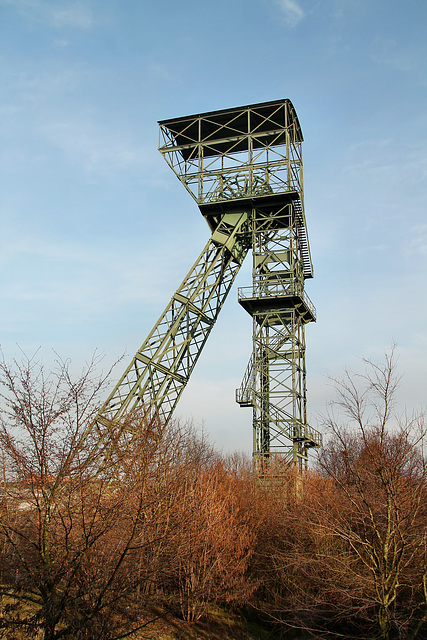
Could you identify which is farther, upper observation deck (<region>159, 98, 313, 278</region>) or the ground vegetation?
upper observation deck (<region>159, 98, 313, 278</region>)

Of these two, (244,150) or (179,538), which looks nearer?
(179,538)

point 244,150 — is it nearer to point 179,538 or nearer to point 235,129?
point 235,129

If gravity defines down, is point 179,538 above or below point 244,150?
below

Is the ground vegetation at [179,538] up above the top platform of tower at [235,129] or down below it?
below

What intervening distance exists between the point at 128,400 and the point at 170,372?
2.33 metres

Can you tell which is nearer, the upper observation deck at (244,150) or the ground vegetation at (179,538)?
the ground vegetation at (179,538)

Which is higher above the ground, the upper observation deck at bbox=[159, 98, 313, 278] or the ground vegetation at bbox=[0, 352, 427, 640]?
the upper observation deck at bbox=[159, 98, 313, 278]

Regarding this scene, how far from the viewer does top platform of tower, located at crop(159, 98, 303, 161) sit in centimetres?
2973

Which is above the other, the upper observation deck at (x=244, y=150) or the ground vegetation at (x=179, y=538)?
the upper observation deck at (x=244, y=150)

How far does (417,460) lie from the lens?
11.8m

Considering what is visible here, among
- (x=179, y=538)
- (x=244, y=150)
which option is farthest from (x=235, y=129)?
(x=179, y=538)

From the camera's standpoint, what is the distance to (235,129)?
30.6m

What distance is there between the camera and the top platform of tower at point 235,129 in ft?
97.6

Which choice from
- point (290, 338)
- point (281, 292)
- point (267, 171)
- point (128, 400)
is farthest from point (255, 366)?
point (267, 171)
